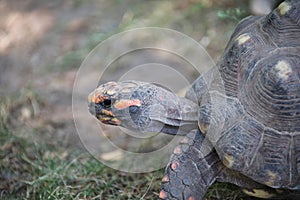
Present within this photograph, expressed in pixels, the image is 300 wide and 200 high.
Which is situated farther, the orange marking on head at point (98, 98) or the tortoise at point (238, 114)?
the orange marking on head at point (98, 98)

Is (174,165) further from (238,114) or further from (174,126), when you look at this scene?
(238,114)

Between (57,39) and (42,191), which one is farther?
(57,39)

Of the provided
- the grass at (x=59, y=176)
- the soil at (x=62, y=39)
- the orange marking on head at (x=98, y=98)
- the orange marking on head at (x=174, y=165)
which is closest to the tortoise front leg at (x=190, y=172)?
the orange marking on head at (x=174, y=165)

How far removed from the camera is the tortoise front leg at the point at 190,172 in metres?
2.54

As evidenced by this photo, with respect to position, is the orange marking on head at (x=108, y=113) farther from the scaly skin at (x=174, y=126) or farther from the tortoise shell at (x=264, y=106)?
the tortoise shell at (x=264, y=106)

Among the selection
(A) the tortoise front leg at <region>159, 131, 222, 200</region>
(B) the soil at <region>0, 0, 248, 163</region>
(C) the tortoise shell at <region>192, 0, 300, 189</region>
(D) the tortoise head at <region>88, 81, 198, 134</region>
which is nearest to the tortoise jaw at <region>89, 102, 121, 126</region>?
(D) the tortoise head at <region>88, 81, 198, 134</region>

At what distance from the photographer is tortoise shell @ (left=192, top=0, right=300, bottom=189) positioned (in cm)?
235

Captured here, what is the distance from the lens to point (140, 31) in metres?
5.05

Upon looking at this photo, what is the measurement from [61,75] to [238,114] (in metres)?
2.65

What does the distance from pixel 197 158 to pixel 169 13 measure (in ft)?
9.68

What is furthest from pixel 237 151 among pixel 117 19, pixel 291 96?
pixel 117 19

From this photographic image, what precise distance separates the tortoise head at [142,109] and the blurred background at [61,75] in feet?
1.62

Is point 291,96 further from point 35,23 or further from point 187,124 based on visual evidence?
point 35,23

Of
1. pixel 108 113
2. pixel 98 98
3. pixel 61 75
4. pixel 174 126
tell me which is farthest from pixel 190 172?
pixel 61 75
